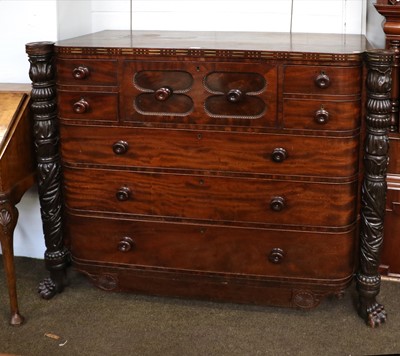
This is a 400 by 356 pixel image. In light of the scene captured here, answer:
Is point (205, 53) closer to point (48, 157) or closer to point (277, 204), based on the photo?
point (277, 204)

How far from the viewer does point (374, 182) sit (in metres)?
2.96

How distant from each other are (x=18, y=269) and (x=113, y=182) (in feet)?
2.88

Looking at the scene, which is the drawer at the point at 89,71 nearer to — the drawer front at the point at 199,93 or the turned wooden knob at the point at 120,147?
the drawer front at the point at 199,93

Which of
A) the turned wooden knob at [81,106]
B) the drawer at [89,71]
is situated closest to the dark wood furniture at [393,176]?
the drawer at [89,71]

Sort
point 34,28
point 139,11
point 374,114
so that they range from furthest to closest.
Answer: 1. point 139,11
2. point 34,28
3. point 374,114

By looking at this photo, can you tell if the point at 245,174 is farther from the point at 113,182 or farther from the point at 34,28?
the point at 34,28

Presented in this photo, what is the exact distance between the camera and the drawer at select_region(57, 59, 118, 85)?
9.82 feet

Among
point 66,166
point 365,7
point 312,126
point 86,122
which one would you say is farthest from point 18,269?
point 365,7

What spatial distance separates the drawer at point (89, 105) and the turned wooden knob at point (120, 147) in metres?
0.10

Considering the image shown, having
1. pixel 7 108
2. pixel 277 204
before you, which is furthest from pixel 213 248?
pixel 7 108

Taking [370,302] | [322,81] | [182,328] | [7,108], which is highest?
[322,81]

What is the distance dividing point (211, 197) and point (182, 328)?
1.89ft

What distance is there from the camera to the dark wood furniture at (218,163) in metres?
2.88

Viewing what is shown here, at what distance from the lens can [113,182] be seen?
3145 millimetres
